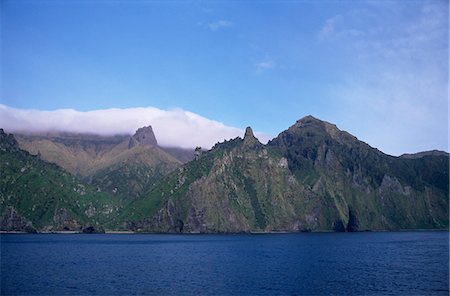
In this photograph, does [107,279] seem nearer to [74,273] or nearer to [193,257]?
[74,273]

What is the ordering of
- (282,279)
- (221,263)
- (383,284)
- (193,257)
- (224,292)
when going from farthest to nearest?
(193,257), (221,263), (282,279), (383,284), (224,292)

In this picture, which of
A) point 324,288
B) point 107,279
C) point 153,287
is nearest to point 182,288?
point 153,287

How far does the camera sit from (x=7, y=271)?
405 feet

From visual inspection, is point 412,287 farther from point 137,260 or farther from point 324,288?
point 137,260

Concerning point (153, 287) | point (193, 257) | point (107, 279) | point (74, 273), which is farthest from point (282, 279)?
point (193, 257)

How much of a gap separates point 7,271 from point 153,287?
45996 mm

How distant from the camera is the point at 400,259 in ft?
541

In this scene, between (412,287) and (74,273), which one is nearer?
(412,287)

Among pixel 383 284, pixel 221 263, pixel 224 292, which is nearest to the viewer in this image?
pixel 224 292

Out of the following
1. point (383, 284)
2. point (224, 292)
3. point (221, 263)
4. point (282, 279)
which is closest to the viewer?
point (224, 292)

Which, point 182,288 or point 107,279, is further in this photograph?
point 107,279

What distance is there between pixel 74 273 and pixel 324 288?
211ft

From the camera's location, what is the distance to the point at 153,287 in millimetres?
102812

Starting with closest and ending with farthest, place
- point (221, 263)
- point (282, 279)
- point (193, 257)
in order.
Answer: point (282, 279) < point (221, 263) < point (193, 257)
